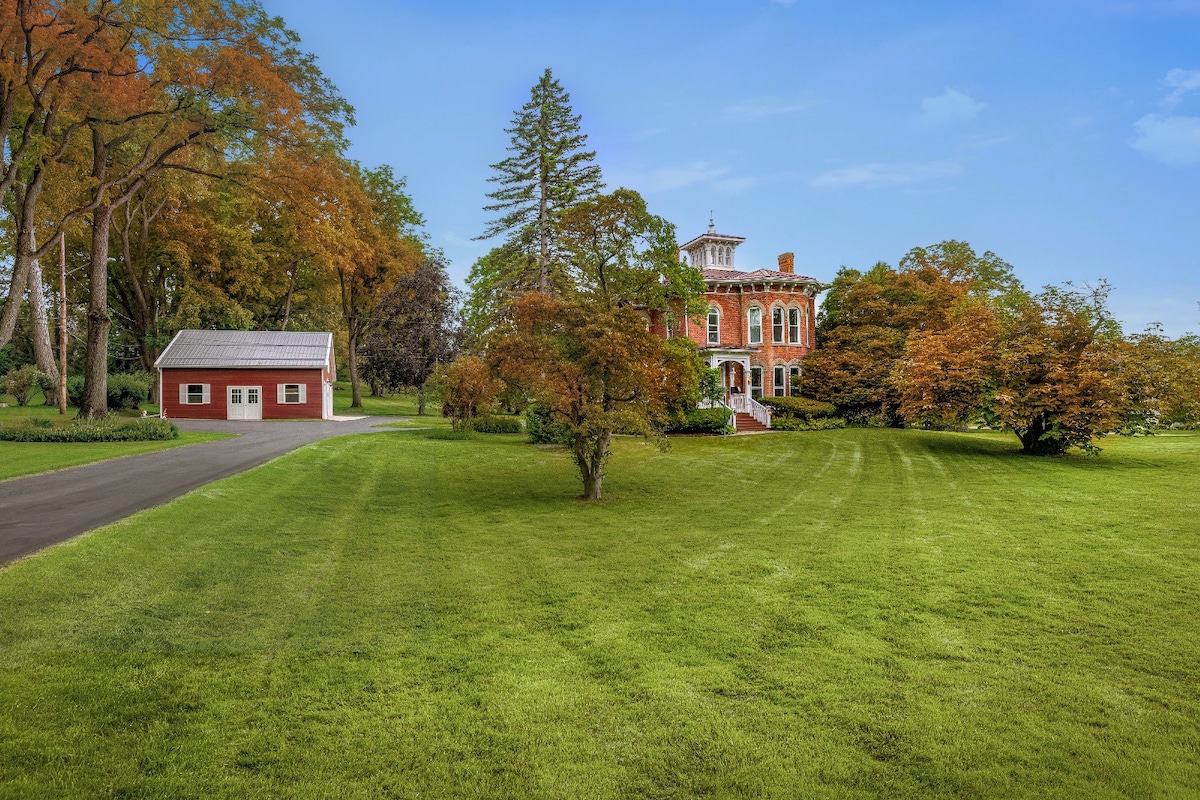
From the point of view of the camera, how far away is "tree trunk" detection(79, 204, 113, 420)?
2420cm

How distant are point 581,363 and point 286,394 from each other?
28.6 metres

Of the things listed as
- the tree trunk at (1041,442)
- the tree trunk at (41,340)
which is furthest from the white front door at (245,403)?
the tree trunk at (1041,442)

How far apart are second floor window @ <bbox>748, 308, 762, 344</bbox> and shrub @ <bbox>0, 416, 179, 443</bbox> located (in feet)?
87.7

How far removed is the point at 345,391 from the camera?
194 feet

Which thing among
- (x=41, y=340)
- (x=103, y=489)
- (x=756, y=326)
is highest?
(x=756, y=326)

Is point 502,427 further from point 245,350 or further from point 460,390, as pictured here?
point 245,350

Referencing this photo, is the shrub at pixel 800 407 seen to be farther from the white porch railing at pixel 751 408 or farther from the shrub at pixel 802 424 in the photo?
the white porch railing at pixel 751 408

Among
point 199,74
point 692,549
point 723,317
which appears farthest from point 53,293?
point 692,549

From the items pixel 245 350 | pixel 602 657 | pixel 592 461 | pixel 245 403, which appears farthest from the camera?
pixel 245 350

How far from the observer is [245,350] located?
122ft

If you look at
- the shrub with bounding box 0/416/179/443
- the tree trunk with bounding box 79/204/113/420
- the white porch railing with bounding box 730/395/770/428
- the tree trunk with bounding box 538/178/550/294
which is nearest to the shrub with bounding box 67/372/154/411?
the tree trunk with bounding box 79/204/113/420

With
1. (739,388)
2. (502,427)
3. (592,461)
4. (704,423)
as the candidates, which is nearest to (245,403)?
(502,427)

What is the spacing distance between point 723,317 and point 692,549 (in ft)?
94.2

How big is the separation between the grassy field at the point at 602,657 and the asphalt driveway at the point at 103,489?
76 cm
